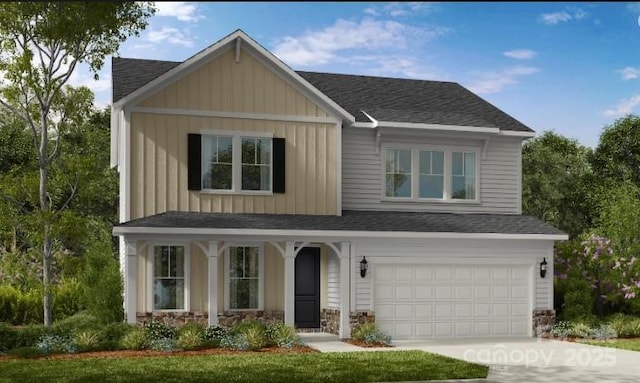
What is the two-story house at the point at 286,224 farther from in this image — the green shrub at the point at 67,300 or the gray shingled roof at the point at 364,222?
the green shrub at the point at 67,300

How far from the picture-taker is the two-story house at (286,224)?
845 inches

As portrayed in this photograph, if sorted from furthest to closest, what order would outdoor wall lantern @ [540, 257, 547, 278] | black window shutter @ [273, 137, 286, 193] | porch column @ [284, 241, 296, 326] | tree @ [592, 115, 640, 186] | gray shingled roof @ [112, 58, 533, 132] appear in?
1. tree @ [592, 115, 640, 186]
2. gray shingled roof @ [112, 58, 533, 132]
3. outdoor wall lantern @ [540, 257, 547, 278]
4. black window shutter @ [273, 137, 286, 193]
5. porch column @ [284, 241, 296, 326]

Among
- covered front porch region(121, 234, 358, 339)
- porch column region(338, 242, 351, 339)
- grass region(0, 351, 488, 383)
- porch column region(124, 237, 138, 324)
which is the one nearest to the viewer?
grass region(0, 351, 488, 383)

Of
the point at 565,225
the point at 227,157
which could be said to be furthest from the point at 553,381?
the point at 565,225

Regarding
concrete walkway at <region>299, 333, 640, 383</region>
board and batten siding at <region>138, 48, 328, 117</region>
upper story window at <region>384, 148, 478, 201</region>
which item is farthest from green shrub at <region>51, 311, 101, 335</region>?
upper story window at <region>384, 148, 478, 201</region>

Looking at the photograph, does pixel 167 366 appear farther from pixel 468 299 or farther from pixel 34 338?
pixel 468 299

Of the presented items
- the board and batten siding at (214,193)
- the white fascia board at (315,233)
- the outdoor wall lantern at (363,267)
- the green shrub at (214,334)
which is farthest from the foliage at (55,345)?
the outdoor wall lantern at (363,267)

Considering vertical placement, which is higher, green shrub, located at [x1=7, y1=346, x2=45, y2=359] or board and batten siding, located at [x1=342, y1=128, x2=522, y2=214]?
board and batten siding, located at [x1=342, y1=128, x2=522, y2=214]

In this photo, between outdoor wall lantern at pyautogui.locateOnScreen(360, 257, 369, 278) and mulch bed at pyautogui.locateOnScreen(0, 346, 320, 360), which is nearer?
mulch bed at pyautogui.locateOnScreen(0, 346, 320, 360)

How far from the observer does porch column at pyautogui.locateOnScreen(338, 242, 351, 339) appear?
2161 centimetres

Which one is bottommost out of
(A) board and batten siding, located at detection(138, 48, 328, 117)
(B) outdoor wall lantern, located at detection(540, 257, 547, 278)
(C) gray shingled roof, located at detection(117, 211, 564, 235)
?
(B) outdoor wall lantern, located at detection(540, 257, 547, 278)

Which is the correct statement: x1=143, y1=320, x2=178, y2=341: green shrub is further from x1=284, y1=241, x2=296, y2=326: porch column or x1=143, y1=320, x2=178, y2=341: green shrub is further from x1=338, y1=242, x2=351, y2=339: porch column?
x1=338, y1=242, x2=351, y2=339: porch column

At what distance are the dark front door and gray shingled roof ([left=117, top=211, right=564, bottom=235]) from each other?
48.4 inches

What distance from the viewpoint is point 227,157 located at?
2244cm
